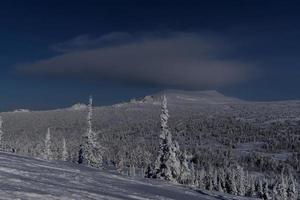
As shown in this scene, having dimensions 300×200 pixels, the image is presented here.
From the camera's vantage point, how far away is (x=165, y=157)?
218 feet

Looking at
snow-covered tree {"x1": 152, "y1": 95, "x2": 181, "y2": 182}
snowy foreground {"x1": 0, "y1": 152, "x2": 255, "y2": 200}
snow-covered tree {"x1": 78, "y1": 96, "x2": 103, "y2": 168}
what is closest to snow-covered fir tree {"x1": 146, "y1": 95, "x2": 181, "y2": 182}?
snow-covered tree {"x1": 152, "y1": 95, "x2": 181, "y2": 182}

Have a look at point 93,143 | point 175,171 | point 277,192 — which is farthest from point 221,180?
point 175,171

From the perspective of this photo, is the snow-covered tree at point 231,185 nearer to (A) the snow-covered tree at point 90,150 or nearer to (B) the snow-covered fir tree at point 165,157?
(A) the snow-covered tree at point 90,150

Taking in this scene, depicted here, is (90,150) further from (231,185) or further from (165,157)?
(231,185)

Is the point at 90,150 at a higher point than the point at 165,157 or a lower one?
lower

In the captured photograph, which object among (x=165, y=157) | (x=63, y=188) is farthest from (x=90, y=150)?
(x=63, y=188)

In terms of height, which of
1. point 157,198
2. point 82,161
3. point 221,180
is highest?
point 157,198

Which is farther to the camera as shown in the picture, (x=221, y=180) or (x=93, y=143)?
(x=221, y=180)

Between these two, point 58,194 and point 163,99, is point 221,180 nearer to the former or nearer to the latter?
point 163,99

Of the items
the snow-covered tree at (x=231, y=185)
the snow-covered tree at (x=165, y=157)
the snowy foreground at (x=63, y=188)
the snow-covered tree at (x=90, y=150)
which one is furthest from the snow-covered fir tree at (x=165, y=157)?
the snow-covered tree at (x=231, y=185)

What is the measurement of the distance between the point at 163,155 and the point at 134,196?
4609 cm

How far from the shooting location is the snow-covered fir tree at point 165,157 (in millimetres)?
65250

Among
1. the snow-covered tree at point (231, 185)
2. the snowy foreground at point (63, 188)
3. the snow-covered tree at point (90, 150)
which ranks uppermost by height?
the snowy foreground at point (63, 188)

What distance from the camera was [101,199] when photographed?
17.9 metres
